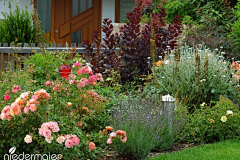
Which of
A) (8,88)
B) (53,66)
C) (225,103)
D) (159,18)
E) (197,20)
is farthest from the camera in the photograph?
(197,20)

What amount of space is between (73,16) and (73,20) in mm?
160

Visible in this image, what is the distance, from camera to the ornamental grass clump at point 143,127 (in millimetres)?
4141

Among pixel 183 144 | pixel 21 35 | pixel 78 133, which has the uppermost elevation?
pixel 21 35

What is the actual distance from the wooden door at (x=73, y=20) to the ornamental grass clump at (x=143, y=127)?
7382 mm

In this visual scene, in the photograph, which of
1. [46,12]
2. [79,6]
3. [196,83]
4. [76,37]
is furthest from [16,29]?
[196,83]

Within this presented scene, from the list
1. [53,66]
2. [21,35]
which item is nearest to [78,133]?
[53,66]

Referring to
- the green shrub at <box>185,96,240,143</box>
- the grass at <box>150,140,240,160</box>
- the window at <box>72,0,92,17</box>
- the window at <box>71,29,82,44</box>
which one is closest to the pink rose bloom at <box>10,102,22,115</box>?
the grass at <box>150,140,240,160</box>

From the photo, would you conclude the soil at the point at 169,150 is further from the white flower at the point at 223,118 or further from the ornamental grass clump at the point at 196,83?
the ornamental grass clump at the point at 196,83

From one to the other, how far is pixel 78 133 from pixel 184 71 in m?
2.69

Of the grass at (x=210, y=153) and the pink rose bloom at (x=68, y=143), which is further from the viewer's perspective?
the grass at (x=210, y=153)

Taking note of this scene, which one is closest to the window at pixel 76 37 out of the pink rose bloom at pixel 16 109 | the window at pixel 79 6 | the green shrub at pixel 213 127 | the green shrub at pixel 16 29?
the window at pixel 79 6

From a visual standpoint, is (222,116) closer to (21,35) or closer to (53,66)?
(53,66)

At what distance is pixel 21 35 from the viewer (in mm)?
8734

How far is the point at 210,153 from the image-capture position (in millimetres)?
4371
